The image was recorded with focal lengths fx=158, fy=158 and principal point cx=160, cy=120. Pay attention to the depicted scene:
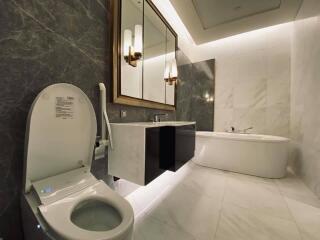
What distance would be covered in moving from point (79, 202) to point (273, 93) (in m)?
3.73

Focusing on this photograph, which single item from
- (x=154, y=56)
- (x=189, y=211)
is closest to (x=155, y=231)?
(x=189, y=211)

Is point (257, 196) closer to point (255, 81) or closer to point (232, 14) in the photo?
point (255, 81)

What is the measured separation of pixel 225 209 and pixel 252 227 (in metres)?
0.29

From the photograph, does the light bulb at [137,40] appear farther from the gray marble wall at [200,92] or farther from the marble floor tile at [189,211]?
the gray marble wall at [200,92]

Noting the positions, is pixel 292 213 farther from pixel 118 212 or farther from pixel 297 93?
pixel 297 93

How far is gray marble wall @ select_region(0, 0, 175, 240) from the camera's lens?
91cm

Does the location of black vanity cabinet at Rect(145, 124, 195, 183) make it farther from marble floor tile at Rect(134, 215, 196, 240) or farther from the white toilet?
the white toilet

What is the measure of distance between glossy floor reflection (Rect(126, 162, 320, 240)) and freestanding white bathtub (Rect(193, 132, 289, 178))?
7.9 inches

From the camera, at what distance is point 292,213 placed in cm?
158

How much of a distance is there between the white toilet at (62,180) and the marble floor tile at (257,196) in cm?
145

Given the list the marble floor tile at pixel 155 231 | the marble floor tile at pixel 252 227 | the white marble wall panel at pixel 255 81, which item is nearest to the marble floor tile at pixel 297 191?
the marble floor tile at pixel 252 227

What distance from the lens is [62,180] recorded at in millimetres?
1009

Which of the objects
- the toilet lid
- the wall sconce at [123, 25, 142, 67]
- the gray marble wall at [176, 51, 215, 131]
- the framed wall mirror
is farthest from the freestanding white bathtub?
the toilet lid

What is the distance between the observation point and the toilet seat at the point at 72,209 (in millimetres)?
689
